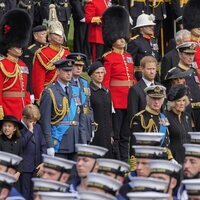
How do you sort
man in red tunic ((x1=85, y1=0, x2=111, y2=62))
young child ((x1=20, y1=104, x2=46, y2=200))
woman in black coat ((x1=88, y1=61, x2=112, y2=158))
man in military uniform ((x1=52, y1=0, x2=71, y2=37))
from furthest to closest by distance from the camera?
1. man in military uniform ((x1=52, y1=0, x2=71, y2=37))
2. man in red tunic ((x1=85, y1=0, x2=111, y2=62))
3. woman in black coat ((x1=88, y1=61, x2=112, y2=158))
4. young child ((x1=20, y1=104, x2=46, y2=200))

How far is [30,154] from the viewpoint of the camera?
51.5ft

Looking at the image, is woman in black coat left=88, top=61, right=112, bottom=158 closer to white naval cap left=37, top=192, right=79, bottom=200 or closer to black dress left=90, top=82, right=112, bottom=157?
black dress left=90, top=82, right=112, bottom=157

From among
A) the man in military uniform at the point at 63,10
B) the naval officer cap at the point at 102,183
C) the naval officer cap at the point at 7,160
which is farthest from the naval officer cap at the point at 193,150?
the man in military uniform at the point at 63,10

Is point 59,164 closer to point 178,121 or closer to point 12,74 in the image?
point 178,121

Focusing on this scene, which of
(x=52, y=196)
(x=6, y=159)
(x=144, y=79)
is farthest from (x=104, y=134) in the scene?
(x=52, y=196)

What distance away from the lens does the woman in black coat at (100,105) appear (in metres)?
17.0

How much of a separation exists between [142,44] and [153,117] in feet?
11.1

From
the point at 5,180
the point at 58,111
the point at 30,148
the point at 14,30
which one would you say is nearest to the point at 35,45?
the point at 14,30

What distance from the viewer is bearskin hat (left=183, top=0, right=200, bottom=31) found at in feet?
Result: 67.4

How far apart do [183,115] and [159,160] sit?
12.2 feet

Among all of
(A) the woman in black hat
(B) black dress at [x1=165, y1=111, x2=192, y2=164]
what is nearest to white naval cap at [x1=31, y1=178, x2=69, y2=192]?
(A) the woman in black hat

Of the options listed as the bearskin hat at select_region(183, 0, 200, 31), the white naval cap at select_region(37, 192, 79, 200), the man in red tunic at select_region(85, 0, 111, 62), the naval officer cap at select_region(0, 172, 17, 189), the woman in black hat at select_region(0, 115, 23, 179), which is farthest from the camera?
the man in red tunic at select_region(85, 0, 111, 62)

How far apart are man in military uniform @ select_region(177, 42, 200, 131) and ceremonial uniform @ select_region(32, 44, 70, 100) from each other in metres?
1.57

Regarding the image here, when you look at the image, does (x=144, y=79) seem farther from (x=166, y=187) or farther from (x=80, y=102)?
(x=166, y=187)
